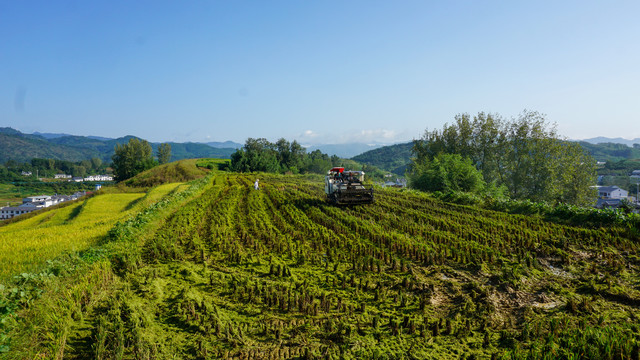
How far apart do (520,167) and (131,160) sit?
92678 millimetres

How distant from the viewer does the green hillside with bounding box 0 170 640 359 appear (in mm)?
5273

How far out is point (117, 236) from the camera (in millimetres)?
11867

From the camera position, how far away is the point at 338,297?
23.4 feet

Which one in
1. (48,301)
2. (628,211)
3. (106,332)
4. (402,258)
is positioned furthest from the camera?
(628,211)

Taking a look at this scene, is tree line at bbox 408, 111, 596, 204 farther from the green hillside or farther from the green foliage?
the green hillside

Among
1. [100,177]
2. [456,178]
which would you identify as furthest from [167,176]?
[100,177]

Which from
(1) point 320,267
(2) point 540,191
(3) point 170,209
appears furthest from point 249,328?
(2) point 540,191

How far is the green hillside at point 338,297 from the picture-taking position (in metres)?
5.27

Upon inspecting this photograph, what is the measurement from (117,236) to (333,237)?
8403 millimetres

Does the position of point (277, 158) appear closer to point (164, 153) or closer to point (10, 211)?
point (164, 153)

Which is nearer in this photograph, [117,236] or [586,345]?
[586,345]

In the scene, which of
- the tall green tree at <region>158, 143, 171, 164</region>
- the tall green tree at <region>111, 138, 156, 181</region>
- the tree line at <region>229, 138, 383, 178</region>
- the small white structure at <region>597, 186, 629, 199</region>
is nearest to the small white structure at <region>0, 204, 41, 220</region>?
the tall green tree at <region>111, 138, 156, 181</region>

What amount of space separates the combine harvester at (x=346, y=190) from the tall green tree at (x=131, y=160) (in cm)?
8078

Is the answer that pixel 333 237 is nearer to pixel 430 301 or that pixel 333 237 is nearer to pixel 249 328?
pixel 430 301
